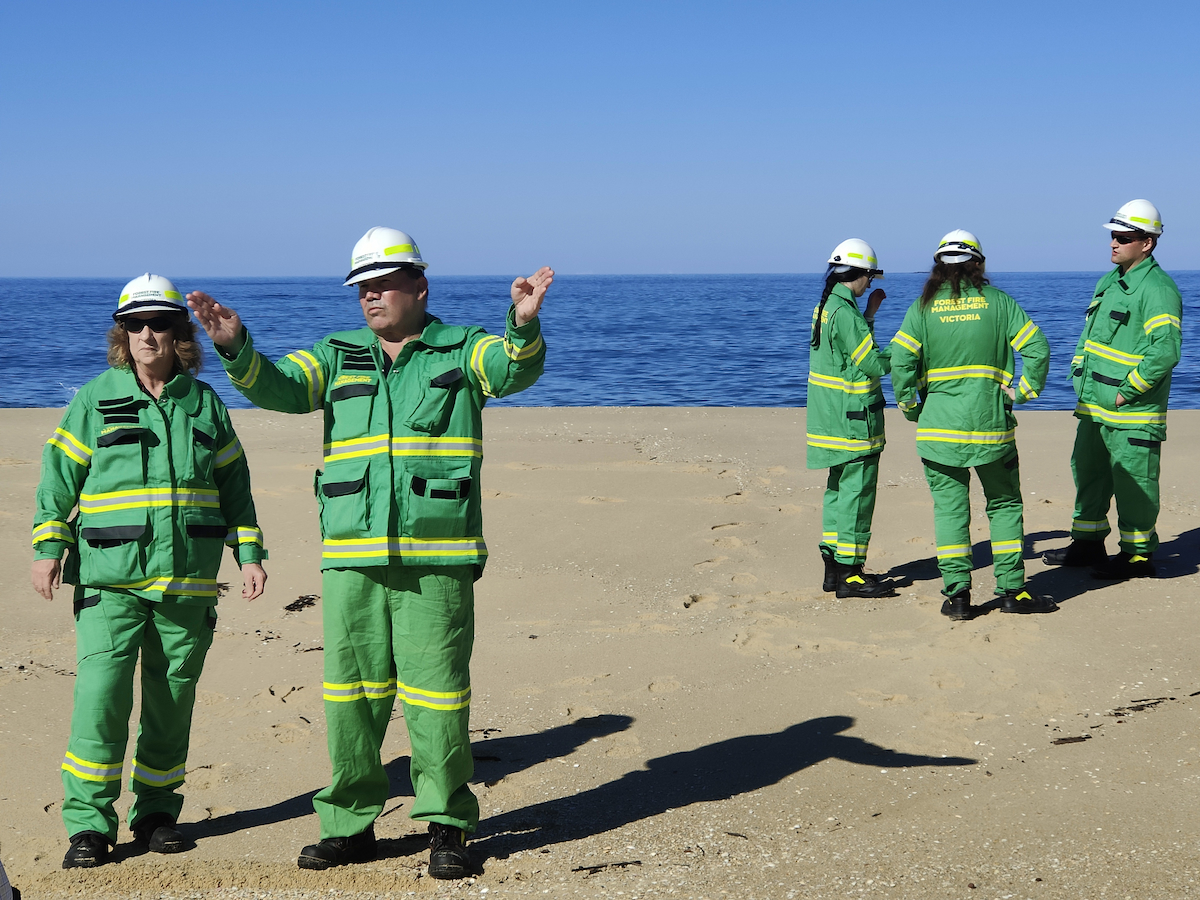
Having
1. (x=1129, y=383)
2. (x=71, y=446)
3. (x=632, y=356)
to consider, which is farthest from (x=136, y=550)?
(x=632, y=356)

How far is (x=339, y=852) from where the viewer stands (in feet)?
12.8

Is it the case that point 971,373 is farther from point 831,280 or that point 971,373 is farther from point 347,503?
point 347,503

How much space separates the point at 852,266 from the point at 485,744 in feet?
12.6

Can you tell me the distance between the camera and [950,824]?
4117 millimetres

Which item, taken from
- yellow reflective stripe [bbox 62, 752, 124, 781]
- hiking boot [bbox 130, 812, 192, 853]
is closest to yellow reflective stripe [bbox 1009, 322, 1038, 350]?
hiking boot [bbox 130, 812, 192, 853]

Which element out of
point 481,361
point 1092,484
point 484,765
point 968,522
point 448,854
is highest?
point 481,361

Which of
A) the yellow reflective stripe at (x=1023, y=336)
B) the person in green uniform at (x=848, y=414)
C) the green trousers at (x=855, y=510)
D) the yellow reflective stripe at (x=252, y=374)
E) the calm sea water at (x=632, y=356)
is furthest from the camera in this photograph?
the calm sea water at (x=632, y=356)

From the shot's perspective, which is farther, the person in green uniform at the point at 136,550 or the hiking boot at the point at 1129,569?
the hiking boot at the point at 1129,569

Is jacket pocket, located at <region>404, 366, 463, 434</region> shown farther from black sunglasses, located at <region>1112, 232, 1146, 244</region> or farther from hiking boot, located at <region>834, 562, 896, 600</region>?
black sunglasses, located at <region>1112, 232, 1146, 244</region>

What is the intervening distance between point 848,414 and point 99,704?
4.78m

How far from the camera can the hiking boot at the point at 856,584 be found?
7.16 m

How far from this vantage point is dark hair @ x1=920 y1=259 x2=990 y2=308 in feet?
21.4

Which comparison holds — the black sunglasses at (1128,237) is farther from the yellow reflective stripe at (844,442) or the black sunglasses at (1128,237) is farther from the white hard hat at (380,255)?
the white hard hat at (380,255)

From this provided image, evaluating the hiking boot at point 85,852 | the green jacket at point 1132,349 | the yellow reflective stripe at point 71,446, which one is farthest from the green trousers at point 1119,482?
the hiking boot at point 85,852
